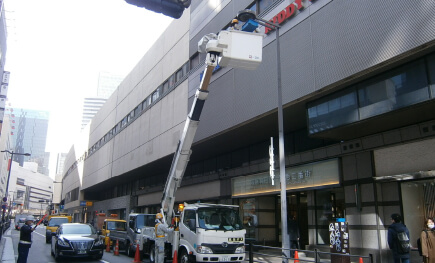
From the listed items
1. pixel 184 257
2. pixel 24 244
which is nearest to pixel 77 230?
pixel 24 244

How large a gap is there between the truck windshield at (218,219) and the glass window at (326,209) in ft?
17.9

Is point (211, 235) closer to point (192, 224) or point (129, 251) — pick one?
point (192, 224)

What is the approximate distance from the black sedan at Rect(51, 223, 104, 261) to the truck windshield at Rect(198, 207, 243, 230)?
5488mm

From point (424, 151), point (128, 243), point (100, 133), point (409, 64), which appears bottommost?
point (128, 243)

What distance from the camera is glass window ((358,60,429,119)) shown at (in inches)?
424

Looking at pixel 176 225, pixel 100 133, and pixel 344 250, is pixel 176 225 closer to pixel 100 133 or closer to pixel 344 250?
pixel 344 250

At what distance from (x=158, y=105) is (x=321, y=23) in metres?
18.5

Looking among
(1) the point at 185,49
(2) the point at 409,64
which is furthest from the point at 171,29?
(2) the point at 409,64

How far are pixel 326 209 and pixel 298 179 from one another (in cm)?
194

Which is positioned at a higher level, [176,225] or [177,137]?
[177,137]

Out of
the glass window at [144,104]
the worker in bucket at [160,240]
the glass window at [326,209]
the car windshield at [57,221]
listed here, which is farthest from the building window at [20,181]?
the glass window at [326,209]

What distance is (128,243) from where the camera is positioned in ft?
61.6

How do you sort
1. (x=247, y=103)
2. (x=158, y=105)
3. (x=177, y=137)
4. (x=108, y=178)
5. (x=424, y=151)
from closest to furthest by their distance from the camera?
(x=424, y=151)
(x=247, y=103)
(x=177, y=137)
(x=158, y=105)
(x=108, y=178)

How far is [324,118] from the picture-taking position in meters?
14.0
